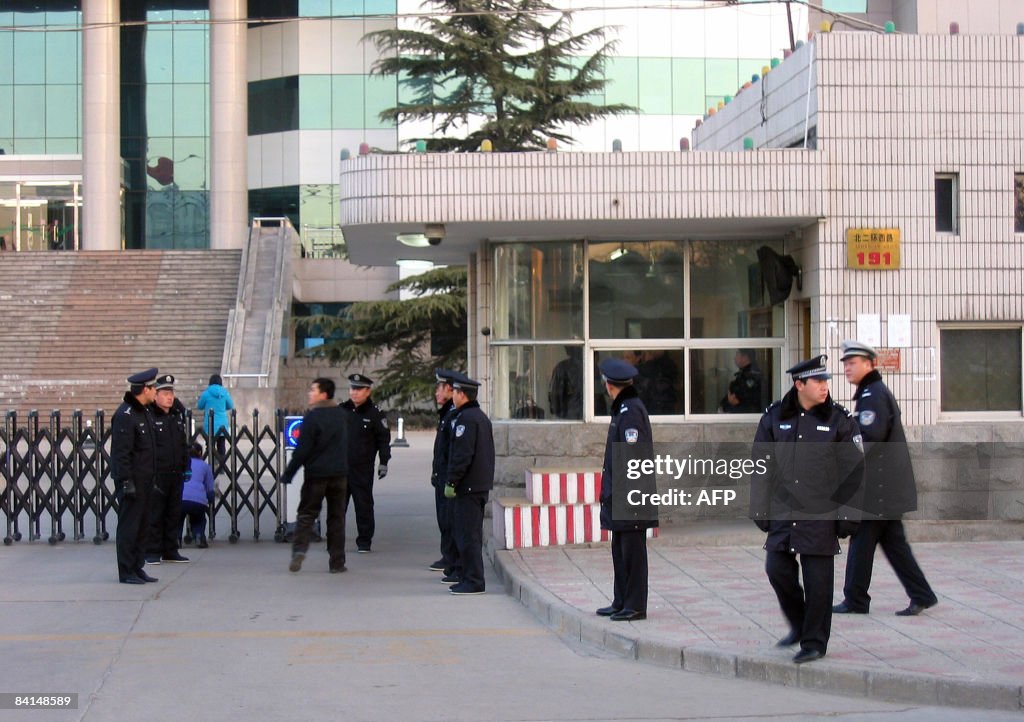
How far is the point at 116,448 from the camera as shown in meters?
11.0

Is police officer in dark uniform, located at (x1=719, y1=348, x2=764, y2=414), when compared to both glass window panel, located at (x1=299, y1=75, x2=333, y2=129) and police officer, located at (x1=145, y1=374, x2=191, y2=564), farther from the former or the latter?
glass window panel, located at (x1=299, y1=75, x2=333, y2=129)

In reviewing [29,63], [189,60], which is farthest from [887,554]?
[29,63]

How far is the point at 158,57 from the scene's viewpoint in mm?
47750

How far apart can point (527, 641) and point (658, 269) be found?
6.07 metres

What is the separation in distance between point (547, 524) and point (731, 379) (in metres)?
2.85

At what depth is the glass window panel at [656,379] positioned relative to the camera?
533 inches

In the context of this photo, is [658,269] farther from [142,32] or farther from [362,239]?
[142,32]

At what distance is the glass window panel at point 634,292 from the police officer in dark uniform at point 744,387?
0.76 metres

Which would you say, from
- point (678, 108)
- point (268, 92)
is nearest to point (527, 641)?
point (678, 108)

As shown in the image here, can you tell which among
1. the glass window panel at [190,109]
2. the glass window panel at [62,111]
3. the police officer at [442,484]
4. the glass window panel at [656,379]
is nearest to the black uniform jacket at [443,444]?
the police officer at [442,484]

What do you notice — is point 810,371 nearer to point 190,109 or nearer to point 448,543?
point 448,543

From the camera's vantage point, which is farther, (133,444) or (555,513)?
(555,513)

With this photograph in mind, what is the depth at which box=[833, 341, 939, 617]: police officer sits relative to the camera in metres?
8.76

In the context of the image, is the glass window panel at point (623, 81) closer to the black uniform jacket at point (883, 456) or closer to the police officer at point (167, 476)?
the police officer at point (167, 476)
